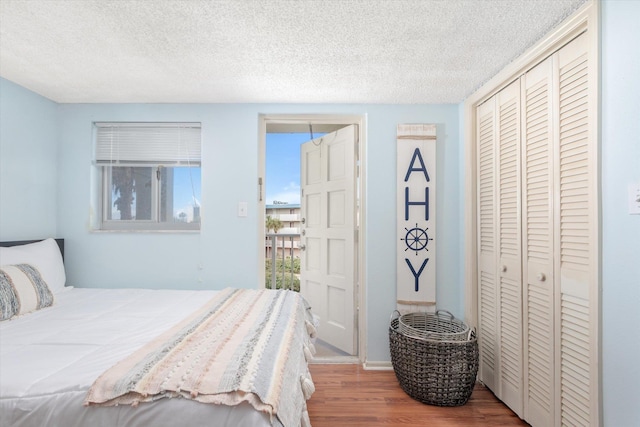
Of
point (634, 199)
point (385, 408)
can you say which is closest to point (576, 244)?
point (634, 199)

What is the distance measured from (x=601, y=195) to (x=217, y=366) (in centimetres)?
170

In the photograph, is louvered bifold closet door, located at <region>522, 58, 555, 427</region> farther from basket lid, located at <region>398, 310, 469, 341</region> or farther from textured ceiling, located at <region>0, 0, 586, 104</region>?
basket lid, located at <region>398, 310, 469, 341</region>

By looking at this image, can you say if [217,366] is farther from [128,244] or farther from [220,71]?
[128,244]

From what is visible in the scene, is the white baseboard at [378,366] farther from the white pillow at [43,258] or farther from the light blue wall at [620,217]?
the white pillow at [43,258]

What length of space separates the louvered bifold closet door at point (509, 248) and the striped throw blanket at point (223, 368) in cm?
137

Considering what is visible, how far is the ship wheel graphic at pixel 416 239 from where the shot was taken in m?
2.67

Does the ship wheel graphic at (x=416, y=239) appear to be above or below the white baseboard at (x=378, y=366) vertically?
above

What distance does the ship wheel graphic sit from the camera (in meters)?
2.67

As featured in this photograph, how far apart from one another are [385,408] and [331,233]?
155 centimetres

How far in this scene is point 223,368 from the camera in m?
1.13

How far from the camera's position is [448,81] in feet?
7.50

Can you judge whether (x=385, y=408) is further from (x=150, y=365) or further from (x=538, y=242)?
(x=150, y=365)

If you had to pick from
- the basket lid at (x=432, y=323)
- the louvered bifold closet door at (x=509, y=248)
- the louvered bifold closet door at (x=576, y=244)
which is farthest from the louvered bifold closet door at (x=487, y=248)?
the louvered bifold closet door at (x=576, y=244)

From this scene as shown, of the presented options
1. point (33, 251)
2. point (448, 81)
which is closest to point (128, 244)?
point (33, 251)
